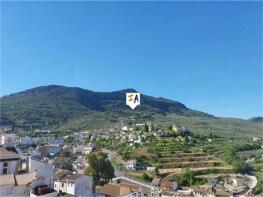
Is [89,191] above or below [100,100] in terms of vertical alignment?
below

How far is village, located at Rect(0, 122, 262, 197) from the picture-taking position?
1593 cm

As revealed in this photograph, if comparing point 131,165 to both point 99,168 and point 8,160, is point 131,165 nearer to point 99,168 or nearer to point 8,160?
point 99,168

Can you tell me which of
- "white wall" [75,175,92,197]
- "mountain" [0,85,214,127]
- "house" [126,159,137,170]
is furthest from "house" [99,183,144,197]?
"mountain" [0,85,214,127]

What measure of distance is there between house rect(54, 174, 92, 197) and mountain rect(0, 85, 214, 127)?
61982 millimetres

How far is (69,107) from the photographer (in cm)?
10975

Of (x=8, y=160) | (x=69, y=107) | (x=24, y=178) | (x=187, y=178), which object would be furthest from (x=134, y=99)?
(x=69, y=107)

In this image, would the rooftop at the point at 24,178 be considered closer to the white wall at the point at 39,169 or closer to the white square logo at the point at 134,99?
the white wall at the point at 39,169

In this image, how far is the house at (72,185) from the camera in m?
16.4

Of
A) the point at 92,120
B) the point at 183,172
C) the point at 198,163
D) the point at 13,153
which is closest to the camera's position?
the point at 13,153

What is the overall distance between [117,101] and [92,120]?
3653 cm

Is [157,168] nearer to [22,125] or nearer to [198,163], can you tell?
[198,163]

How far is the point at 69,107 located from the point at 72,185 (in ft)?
309

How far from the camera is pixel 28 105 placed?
101m

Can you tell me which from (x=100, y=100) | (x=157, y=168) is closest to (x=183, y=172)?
(x=157, y=168)
